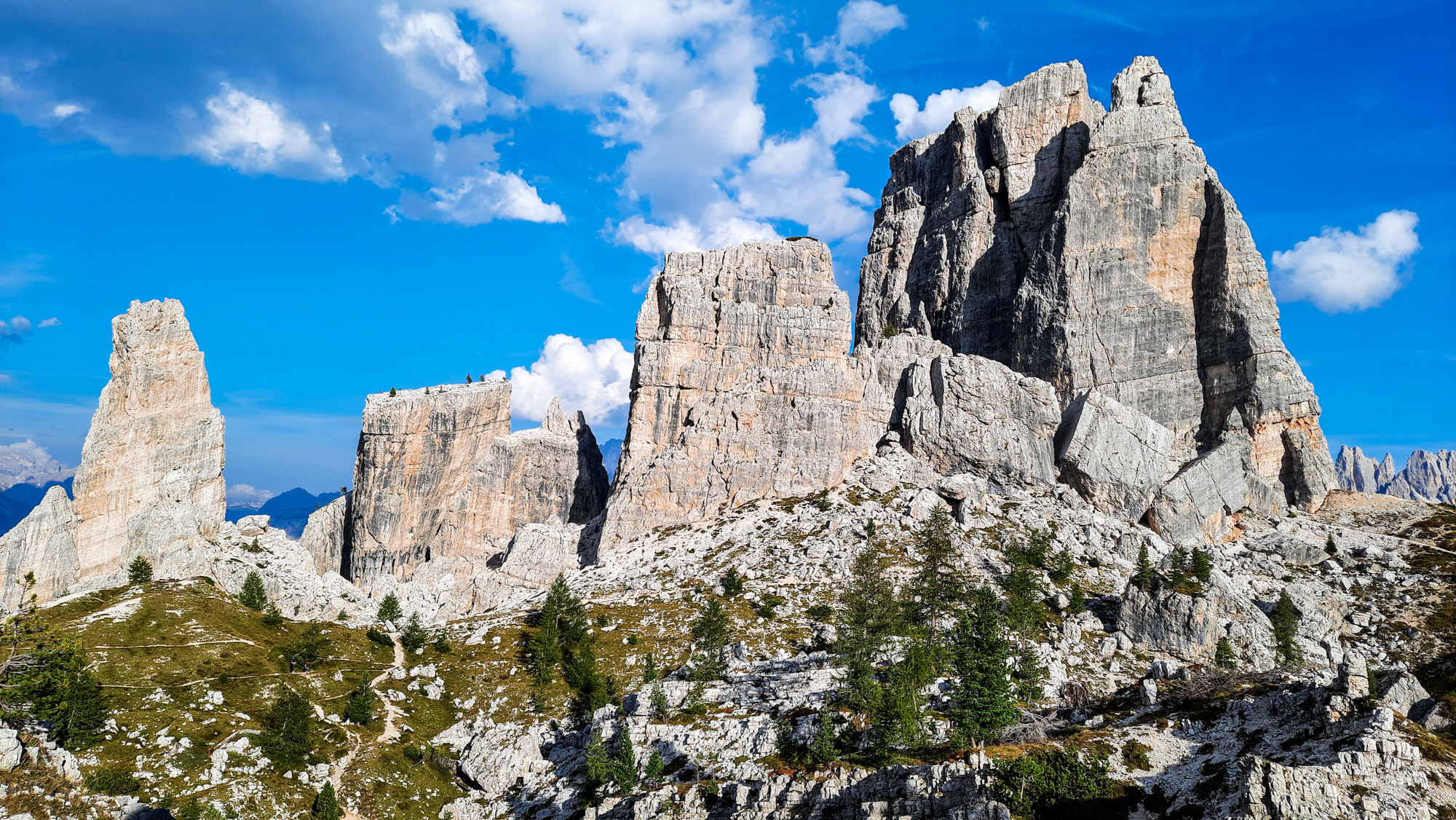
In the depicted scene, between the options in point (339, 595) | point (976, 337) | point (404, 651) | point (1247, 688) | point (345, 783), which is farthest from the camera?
point (976, 337)

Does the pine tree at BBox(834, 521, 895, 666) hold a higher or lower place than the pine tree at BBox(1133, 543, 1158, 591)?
lower

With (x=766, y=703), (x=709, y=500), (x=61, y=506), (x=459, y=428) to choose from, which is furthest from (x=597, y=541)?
(x=61, y=506)

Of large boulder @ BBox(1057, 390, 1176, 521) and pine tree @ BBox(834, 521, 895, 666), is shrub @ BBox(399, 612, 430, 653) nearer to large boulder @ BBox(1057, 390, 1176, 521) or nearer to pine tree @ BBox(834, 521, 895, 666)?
pine tree @ BBox(834, 521, 895, 666)

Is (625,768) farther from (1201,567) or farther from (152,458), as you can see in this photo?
(152,458)

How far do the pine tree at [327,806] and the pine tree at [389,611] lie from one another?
50.9 meters

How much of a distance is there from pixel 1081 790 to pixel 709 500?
88578 mm

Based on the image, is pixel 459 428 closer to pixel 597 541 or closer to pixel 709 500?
pixel 597 541

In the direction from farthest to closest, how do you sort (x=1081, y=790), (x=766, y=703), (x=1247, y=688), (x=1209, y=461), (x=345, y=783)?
(x=1209, y=461), (x=766, y=703), (x=345, y=783), (x=1247, y=688), (x=1081, y=790)

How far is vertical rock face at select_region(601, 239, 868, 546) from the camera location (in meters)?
136

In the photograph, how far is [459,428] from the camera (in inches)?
5655

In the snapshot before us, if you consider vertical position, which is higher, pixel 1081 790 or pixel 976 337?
→ pixel 976 337

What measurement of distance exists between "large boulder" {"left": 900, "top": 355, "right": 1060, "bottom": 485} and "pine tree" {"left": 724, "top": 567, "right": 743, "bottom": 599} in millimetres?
44426

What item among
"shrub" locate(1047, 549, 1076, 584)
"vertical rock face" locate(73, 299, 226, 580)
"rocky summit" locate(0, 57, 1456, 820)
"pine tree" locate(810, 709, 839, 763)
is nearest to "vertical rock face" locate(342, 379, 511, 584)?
"rocky summit" locate(0, 57, 1456, 820)

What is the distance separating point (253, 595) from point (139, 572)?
14177 mm
